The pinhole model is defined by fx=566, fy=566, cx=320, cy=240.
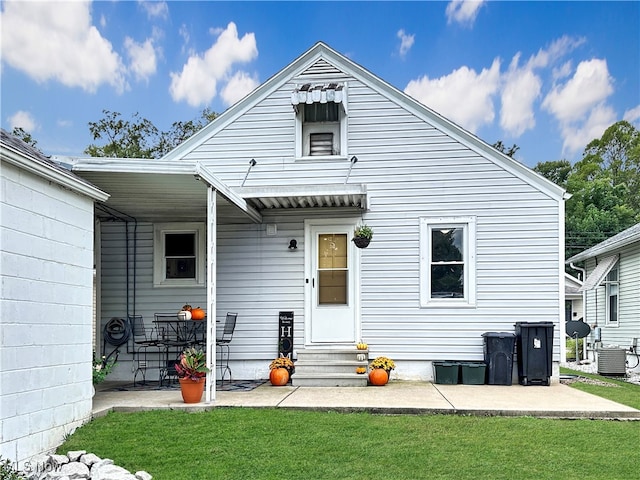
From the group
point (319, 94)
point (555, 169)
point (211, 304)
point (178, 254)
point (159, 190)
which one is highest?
point (555, 169)

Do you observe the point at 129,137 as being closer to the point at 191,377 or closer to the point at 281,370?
the point at 281,370

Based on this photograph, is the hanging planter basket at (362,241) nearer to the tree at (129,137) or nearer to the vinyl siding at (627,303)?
the vinyl siding at (627,303)

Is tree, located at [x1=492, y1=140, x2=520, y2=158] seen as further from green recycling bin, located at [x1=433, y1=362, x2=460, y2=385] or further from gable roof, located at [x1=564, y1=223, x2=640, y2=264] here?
green recycling bin, located at [x1=433, y1=362, x2=460, y2=385]

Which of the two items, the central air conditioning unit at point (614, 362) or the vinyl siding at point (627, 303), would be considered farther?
the vinyl siding at point (627, 303)

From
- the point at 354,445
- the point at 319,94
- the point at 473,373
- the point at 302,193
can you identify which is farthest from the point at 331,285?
the point at 354,445

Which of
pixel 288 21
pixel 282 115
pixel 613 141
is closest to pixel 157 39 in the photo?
pixel 288 21

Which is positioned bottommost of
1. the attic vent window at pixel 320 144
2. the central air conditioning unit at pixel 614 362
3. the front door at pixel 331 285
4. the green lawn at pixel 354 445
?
the central air conditioning unit at pixel 614 362

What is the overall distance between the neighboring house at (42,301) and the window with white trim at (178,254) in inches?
138

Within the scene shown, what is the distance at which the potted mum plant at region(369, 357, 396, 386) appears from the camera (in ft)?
26.6

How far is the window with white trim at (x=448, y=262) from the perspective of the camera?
28.7 ft

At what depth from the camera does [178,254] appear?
9.38 metres

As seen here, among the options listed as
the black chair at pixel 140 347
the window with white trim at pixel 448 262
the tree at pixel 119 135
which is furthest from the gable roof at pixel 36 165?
the tree at pixel 119 135

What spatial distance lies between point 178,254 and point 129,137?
15.8 m

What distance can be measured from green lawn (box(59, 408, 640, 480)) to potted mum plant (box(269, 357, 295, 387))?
6.76 ft
